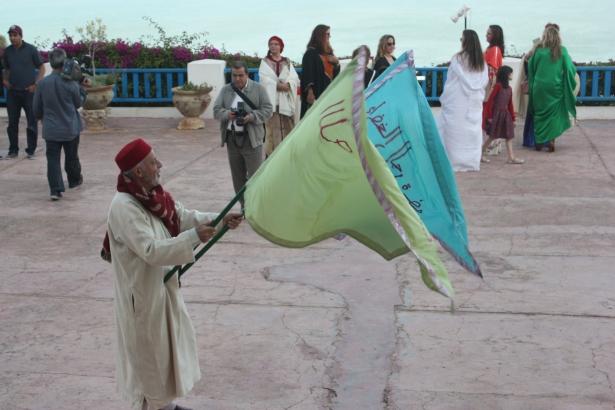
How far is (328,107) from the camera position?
412cm

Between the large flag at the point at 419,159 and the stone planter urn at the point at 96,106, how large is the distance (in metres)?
10.4

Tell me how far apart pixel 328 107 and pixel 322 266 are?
13.3 ft

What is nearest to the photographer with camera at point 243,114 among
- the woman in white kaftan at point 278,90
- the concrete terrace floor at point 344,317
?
the concrete terrace floor at point 344,317

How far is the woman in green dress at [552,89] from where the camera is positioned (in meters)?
13.0

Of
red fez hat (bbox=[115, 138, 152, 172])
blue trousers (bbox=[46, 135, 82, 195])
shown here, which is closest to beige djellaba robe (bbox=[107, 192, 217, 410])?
red fez hat (bbox=[115, 138, 152, 172])

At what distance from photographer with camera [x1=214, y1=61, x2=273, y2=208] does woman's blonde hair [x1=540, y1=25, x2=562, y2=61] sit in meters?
5.34

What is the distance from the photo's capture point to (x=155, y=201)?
4637mm

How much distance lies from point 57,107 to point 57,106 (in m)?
0.01

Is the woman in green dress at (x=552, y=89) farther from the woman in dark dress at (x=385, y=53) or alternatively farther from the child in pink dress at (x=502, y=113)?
the woman in dark dress at (x=385, y=53)

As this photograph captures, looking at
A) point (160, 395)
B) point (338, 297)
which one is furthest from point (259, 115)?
point (160, 395)

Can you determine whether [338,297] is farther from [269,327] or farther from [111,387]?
[111,387]

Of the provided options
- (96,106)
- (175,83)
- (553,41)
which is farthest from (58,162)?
(553,41)

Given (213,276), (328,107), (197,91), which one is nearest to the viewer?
(328,107)

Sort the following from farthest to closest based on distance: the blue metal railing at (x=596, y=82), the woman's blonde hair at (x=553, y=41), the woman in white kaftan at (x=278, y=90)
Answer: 1. the blue metal railing at (x=596, y=82)
2. the woman's blonde hair at (x=553, y=41)
3. the woman in white kaftan at (x=278, y=90)
